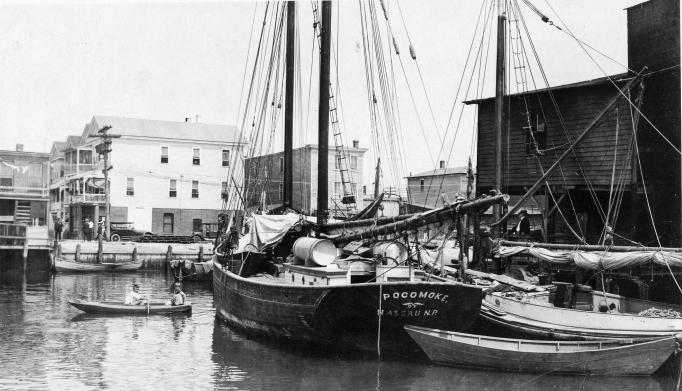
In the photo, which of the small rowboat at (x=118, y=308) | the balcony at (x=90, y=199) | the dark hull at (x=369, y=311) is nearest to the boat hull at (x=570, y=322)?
the dark hull at (x=369, y=311)

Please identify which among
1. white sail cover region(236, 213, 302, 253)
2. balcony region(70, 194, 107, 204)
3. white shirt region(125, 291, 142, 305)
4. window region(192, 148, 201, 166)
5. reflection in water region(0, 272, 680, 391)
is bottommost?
reflection in water region(0, 272, 680, 391)

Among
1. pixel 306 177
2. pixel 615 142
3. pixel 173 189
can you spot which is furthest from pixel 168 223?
pixel 615 142

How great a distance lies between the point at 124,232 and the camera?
5756 cm

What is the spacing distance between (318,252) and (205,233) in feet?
133

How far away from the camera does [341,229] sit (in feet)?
76.9

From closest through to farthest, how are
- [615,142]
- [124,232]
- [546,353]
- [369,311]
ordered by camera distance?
1. [546,353]
2. [369,311]
3. [615,142]
4. [124,232]

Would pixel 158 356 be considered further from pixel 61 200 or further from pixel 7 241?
pixel 61 200

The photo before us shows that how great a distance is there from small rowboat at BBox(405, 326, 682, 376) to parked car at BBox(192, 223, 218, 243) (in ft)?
127

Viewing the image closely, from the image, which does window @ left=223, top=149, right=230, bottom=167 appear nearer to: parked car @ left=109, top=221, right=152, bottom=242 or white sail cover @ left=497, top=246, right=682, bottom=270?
parked car @ left=109, top=221, right=152, bottom=242

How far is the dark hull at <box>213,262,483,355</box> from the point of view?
18.7 m

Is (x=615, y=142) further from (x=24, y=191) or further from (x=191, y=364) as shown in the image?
(x=24, y=191)

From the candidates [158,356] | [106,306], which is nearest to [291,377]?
[158,356]

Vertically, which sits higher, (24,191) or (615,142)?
A: (615,142)

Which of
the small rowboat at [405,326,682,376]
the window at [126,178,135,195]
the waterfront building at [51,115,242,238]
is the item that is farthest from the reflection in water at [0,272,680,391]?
the window at [126,178,135,195]
